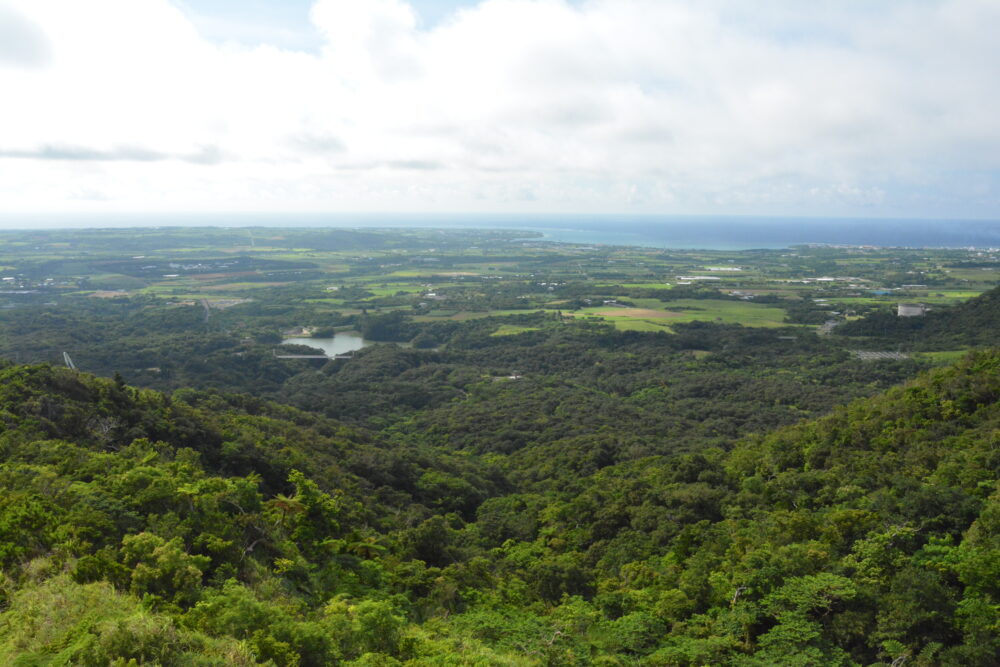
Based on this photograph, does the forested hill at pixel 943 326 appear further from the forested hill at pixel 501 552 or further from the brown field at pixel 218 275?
the brown field at pixel 218 275

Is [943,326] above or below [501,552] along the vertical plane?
above

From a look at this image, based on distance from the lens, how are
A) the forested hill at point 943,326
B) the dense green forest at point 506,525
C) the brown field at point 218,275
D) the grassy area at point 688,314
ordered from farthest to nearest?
the brown field at point 218,275 < the grassy area at point 688,314 < the forested hill at point 943,326 < the dense green forest at point 506,525

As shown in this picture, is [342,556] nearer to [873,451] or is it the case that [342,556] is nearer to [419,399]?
[873,451]

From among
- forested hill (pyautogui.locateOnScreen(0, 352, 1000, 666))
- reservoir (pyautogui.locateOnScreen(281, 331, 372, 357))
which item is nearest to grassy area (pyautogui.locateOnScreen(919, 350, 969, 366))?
forested hill (pyautogui.locateOnScreen(0, 352, 1000, 666))

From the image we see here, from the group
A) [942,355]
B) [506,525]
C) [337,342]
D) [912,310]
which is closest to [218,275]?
[337,342]

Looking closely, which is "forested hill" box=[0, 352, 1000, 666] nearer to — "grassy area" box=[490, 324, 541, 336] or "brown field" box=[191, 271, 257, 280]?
"grassy area" box=[490, 324, 541, 336]

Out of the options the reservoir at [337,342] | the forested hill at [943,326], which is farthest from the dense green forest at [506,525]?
the reservoir at [337,342]

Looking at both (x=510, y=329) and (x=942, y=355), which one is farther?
(x=510, y=329)

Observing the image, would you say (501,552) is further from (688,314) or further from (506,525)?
(688,314)
